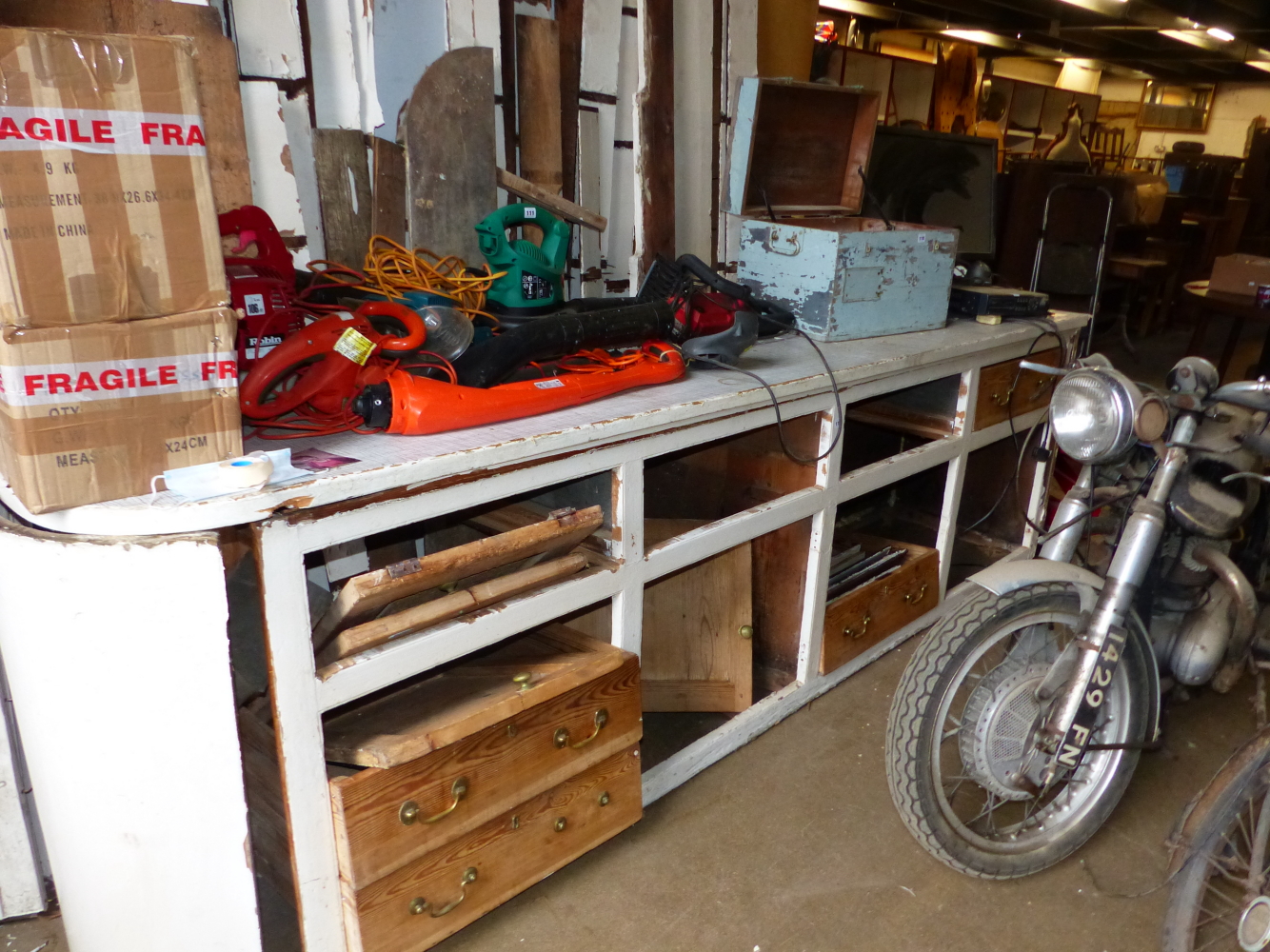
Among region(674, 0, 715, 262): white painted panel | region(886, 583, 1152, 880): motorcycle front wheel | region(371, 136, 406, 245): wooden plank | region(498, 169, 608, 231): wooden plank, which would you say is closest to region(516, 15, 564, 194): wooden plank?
region(498, 169, 608, 231): wooden plank

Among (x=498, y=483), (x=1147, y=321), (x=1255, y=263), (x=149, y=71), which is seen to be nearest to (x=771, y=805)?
(x=498, y=483)

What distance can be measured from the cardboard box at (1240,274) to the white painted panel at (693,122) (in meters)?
3.29

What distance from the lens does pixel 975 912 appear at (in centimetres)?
155

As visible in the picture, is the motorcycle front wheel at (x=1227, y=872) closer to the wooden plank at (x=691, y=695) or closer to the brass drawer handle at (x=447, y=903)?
the wooden plank at (x=691, y=695)

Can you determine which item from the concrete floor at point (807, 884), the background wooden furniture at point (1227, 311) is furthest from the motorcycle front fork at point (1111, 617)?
the background wooden furniture at point (1227, 311)

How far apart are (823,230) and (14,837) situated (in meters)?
1.87

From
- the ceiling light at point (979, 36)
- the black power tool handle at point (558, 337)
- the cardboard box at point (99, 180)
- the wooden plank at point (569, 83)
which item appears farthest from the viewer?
the ceiling light at point (979, 36)

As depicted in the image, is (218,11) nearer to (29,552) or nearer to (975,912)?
(29,552)

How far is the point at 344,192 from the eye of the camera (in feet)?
5.59

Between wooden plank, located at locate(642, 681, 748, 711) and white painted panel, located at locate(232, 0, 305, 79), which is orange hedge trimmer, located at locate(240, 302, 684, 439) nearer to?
white painted panel, located at locate(232, 0, 305, 79)

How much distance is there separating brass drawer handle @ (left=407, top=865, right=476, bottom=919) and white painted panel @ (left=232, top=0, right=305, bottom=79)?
1.37m

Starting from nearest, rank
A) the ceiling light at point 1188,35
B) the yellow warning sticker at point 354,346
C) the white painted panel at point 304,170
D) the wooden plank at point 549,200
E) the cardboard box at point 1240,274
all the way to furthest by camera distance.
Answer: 1. the yellow warning sticker at point 354,346
2. the white painted panel at point 304,170
3. the wooden plank at point 549,200
4. the cardboard box at point 1240,274
5. the ceiling light at point 1188,35

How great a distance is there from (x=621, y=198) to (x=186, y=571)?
1.48m

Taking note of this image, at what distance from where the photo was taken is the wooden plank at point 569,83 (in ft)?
6.47
